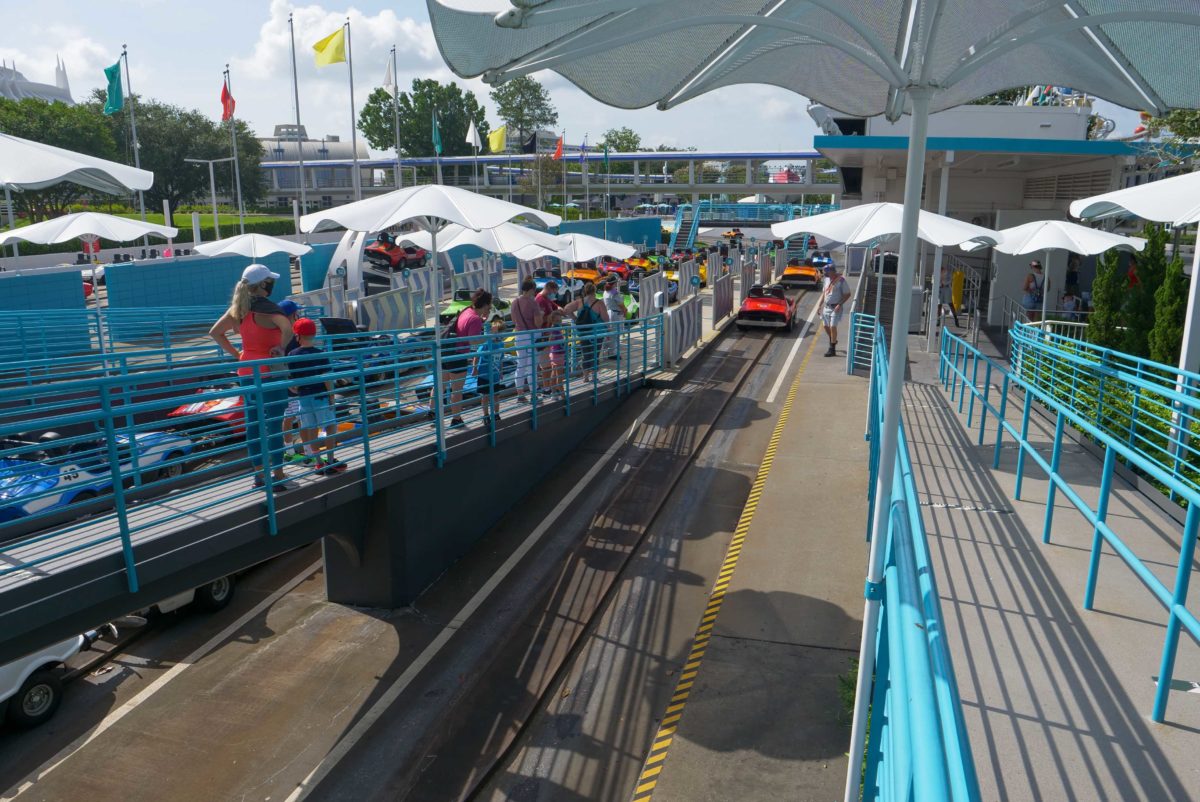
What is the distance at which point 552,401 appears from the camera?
39.3ft

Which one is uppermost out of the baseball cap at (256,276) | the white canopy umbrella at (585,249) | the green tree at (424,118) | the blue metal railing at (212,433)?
the green tree at (424,118)

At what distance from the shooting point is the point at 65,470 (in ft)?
20.3

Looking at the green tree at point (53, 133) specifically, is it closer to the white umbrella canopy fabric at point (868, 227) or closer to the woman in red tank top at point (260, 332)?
the white umbrella canopy fabric at point (868, 227)

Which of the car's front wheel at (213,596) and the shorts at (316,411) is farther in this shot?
the car's front wheel at (213,596)

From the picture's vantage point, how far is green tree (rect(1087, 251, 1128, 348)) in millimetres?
14117

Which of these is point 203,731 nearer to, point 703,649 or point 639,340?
point 703,649

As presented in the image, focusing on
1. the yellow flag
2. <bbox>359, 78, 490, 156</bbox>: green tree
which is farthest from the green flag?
<bbox>359, 78, 490, 156</bbox>: green tree

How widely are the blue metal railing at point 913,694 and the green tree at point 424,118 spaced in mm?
115326

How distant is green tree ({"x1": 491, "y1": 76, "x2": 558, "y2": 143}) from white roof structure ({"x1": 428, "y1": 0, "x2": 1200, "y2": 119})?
12169 cm

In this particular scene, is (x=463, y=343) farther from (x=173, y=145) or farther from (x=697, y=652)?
(x=173, y=145)

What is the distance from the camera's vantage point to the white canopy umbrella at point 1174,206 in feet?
22.0

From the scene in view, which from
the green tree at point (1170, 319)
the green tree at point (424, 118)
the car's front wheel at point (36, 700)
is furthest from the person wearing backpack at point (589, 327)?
the green tree at point (424, 118)

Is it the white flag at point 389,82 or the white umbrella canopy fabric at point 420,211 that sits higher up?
the white flag at point 389,82

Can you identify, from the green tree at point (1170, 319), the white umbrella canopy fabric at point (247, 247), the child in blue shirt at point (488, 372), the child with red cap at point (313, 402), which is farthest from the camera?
the white umbrella canopy fabric at point (247, 247)
